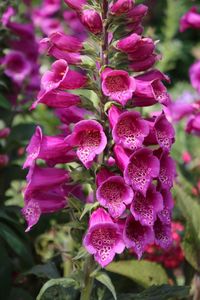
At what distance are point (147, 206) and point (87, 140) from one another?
28 cm

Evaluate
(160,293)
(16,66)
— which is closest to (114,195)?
(160,293)

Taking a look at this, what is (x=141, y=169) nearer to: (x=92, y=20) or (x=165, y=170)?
(x=165, y=170)

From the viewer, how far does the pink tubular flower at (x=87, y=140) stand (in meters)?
2.03

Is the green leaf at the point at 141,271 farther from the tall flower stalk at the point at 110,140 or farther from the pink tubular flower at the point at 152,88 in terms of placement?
the pink tubular flower at the point at 152,88

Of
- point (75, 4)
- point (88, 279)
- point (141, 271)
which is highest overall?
point (75, 4)

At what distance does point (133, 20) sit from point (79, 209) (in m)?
0.66

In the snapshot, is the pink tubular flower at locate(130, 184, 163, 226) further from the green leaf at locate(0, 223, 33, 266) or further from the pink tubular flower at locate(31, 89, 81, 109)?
the green leaf at locate(0, 223, 33, 266)

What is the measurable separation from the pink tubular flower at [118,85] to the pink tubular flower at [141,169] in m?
0.17

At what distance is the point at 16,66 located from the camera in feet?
11.6

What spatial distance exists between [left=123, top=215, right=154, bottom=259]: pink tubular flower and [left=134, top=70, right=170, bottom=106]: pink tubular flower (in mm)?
388

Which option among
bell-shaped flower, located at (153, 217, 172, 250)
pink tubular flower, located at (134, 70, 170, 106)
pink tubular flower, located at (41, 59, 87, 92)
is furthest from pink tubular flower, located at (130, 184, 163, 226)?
pink tubular flower, located at (41, 59, 87, 92)

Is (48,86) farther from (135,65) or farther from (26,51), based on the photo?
(26,51)

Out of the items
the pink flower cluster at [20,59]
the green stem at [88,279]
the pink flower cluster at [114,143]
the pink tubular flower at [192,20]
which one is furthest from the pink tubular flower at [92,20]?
the pink tubular flower at [192,20]

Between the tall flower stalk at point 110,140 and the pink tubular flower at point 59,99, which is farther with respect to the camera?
the pink tubular flower at point 59,99
